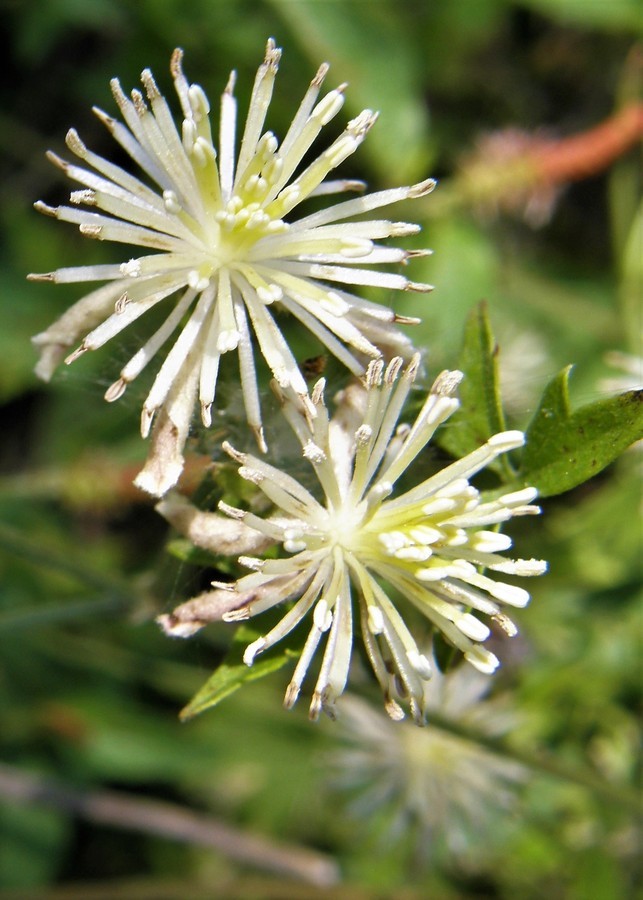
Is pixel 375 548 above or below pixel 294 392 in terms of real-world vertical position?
below

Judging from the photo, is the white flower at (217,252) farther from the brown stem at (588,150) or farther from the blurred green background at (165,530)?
the brown stem at (588,150)

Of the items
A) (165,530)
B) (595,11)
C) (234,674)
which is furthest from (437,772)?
(595,11)

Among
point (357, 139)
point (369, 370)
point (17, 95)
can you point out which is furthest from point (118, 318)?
point (17, 95)

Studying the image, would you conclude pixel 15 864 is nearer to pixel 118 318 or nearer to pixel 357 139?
pixel 118 318

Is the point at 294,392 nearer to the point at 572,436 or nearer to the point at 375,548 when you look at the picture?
the point at 375,548

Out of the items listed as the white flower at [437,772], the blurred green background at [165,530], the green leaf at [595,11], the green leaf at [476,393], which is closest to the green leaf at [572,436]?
the green leaf at [476,393]

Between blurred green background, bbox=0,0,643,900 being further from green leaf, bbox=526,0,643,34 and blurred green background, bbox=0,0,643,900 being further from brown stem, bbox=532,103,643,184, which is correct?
brown stem, bbox=532,103,643,184
